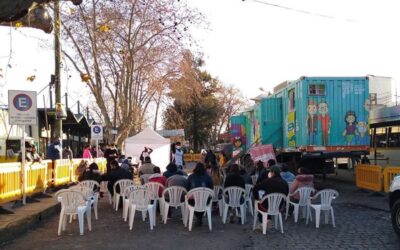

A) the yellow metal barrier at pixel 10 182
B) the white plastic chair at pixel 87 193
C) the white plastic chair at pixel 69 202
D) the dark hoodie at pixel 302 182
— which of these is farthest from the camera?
the yellow metal barrier at pixel 10 182

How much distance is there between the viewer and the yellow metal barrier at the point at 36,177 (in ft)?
45.6

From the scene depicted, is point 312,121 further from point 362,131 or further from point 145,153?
point 145,153

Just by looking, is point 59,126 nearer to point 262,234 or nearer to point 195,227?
point 195,227

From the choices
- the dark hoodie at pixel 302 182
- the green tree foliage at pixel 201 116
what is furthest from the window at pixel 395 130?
the green tree foliage at pixel 201 116

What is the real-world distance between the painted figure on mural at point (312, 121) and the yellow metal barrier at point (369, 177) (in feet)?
6.77

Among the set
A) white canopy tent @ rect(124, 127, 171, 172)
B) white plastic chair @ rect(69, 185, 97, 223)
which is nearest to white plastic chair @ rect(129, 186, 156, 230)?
white plastic chair @ rect(69, 185, 97, 223)

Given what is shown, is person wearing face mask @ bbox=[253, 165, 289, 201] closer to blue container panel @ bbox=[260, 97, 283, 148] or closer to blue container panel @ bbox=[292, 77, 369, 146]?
blue container panel @ bbox=[292, 77, 369, 146]

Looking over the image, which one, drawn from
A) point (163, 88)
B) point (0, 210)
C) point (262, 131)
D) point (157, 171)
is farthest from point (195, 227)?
point (163, 88)

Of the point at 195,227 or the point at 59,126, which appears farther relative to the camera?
the point at 59,126

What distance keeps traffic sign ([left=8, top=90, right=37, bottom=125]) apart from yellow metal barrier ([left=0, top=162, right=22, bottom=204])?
1.15 m

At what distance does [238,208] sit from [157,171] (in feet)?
9.31

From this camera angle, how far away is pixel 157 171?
13.4 m

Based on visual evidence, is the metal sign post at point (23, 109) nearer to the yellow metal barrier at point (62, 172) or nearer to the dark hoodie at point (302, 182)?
the yellow metal barrier at point (62, 172)

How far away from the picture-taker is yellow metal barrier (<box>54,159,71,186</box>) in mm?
→ 17172
